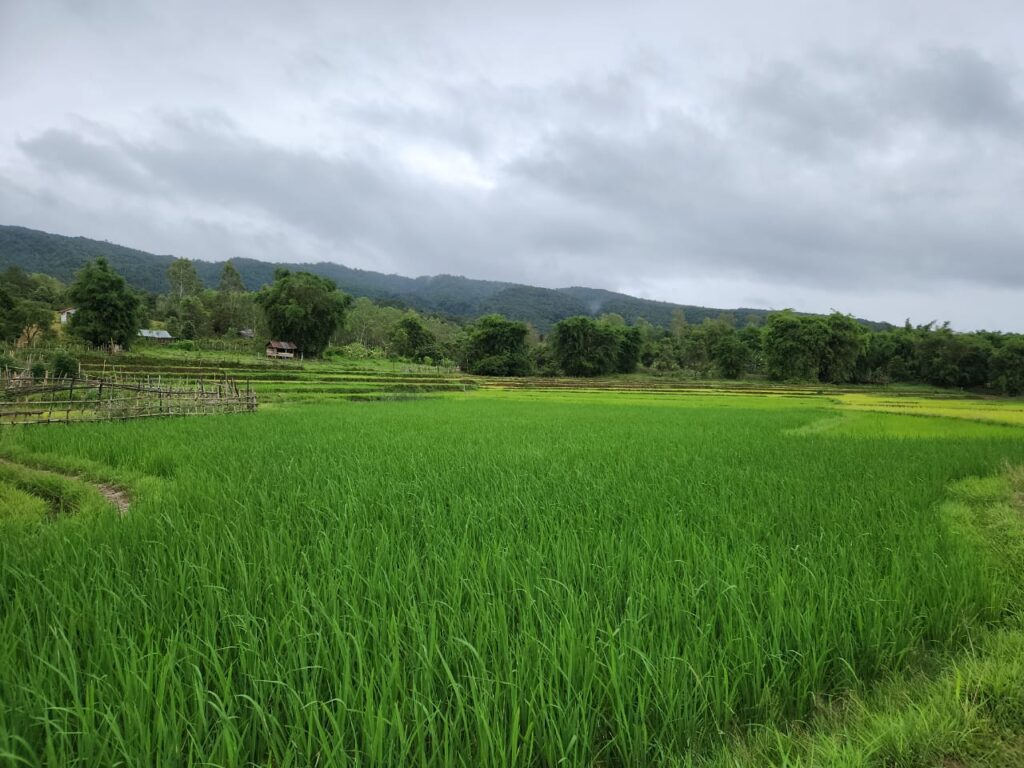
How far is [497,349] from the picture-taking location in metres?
68.8

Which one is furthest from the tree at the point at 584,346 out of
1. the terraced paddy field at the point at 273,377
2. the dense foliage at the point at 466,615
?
the dense foliage at the point at 466,615

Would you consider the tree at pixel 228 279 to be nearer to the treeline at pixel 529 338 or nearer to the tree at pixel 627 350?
the treeline at pixel 529 338

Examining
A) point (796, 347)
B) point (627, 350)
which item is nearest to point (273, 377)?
point (627, 350)

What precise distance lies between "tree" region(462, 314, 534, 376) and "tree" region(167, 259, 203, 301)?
146 ft

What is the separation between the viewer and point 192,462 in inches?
288

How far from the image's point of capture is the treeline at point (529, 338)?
138 feet

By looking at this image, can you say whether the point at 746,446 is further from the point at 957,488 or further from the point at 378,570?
the point at 378,570

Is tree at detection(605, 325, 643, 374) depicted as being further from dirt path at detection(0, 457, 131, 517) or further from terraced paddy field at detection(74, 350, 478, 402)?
dirt path at detection(0, 457, 131, 517)

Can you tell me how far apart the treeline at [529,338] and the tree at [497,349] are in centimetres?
15

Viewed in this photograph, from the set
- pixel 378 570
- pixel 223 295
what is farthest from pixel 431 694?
pixel 223 295

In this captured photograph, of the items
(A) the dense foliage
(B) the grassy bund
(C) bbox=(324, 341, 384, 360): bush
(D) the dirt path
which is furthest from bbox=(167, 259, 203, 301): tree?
(A) the dense foliage

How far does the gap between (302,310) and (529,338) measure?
39.5 m

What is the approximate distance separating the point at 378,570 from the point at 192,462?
5749mm

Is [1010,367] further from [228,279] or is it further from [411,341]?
[228,279]
